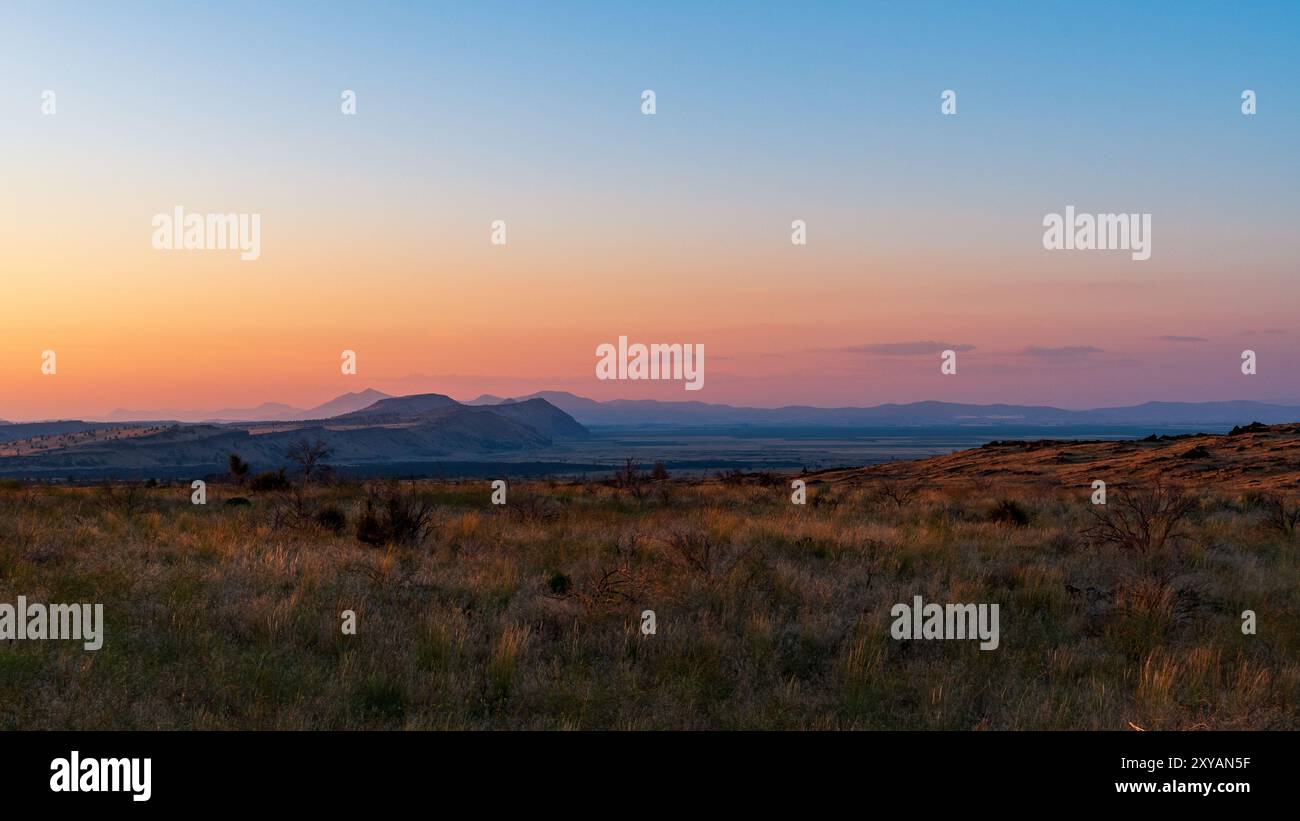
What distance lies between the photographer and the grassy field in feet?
21.0

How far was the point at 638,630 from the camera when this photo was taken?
26.9ft

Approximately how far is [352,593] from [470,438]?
174267 mm

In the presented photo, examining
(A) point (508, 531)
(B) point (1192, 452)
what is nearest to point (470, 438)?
(B) point (1192, 452)

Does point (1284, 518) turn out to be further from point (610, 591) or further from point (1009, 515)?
point (610, 591)

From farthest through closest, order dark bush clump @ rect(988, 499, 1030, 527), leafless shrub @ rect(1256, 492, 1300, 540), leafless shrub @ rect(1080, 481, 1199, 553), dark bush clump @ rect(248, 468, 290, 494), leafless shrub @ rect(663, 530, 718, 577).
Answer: dark bush clump @ rect(248, 468, 290, 494) < dark bush clump @ rect(988, 499, 1030, 527) < leafless shrub @ rect(1256, 492, 1300, 540) < leafless shrub @ rect(1080, 481, 1199, 553) < leafless shrub @ rect(663, 530, 718, 577)

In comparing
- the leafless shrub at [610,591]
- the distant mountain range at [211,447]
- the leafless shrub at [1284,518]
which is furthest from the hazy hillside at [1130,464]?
the distant mountain range at [211,447]

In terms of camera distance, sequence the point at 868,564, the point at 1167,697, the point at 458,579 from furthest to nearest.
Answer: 1. the point at 868,564
2. the point at 458,579
3. the point at 1167,697

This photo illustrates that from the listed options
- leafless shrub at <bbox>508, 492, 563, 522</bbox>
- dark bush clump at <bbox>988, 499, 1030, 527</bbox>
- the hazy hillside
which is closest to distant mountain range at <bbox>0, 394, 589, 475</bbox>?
the hazy hillside

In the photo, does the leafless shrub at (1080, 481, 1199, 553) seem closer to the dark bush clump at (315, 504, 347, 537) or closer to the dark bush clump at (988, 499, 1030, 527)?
the dark bush clump at (988, 499, 1030, 527)

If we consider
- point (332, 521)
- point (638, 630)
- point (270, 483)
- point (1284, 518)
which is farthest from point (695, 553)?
point (270, 483)

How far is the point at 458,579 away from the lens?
10.5 metres

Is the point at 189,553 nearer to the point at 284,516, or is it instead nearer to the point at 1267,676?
the point at 284,516

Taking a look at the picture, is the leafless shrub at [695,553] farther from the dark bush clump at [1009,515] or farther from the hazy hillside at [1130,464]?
the hazy hillside at [1130,464]

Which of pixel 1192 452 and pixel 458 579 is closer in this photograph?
pixel 458 579
